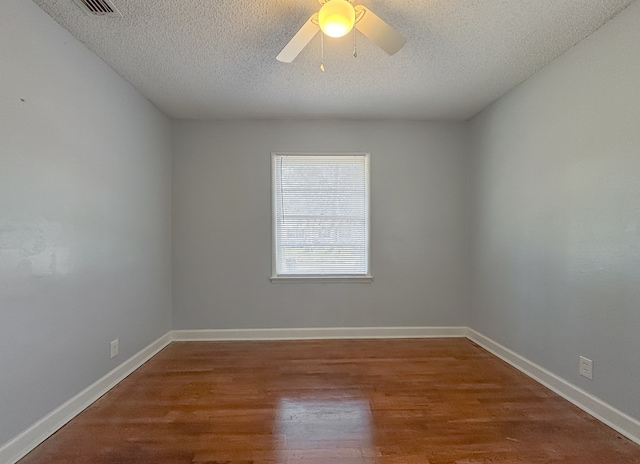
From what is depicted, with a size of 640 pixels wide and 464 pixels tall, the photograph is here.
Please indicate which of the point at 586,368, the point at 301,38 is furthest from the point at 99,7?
the point at 586,368

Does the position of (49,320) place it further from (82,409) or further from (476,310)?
(476,310)

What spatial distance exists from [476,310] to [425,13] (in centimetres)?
304

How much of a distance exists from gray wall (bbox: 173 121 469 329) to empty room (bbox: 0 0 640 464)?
0.03 metres

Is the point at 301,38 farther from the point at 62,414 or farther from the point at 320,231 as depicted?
the point at 62,414

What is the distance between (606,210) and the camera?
2.20 metres

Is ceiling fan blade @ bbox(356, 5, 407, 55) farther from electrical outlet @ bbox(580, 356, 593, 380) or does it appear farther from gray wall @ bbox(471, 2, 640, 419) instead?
electrical outlet @ bbox(580, 356, 593, 380)

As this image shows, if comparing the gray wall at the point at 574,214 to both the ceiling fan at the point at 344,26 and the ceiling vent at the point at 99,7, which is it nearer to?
the ceiling fan at the point at 344,26

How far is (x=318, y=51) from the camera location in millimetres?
2518

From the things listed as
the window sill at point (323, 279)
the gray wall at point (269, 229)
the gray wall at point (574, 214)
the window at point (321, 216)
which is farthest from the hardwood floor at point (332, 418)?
the window at point (321, 216)

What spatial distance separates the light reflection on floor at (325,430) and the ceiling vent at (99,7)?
2.69 metres

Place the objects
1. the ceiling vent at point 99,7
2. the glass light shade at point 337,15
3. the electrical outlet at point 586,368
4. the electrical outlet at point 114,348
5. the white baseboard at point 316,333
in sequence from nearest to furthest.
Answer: the glass light shade at point 337,15
the ceiling vent at point 99,7
the electrical outlet at point 586,368
the electrical outlet at point 114,348
the white baseboard at point 316,333

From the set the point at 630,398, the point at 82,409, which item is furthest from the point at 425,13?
the point at 82,409

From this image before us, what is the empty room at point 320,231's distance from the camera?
77.9 inches

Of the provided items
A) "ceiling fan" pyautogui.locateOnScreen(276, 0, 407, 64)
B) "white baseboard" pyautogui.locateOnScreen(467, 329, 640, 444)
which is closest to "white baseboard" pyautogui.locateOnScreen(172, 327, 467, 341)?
"white baseboard" pyautogui.locateOnScreen(467, 329, 640, 444)
